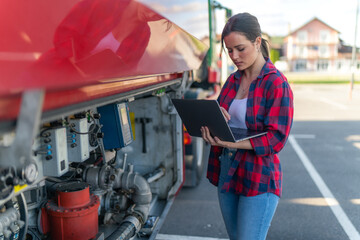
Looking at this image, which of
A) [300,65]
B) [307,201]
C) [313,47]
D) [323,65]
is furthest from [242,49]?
[323,65]

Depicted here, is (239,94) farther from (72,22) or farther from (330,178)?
(330,178)

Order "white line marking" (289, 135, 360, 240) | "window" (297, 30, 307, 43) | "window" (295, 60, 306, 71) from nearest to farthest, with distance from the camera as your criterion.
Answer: "white line marking" (289, 135, 360, 240) → "window" (297, 30, 307, 43) → "window" (295, 60, 306, 71)

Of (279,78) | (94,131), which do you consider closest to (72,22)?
(279,78)

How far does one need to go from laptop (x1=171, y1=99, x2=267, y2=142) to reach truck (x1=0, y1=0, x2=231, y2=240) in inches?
11.0

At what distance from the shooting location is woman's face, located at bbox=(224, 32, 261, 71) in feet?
6.74

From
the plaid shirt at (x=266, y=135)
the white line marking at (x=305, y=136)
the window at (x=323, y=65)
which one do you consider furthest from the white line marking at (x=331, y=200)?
the window at (x=323, y=65)

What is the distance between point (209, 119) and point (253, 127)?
28cm

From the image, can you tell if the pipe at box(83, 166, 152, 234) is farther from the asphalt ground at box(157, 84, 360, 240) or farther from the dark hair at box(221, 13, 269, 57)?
the dark hair at box(221, 13, 269, 57)

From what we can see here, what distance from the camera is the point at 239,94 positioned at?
2242 mm

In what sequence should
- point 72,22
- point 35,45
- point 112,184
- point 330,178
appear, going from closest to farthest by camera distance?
point 35,45, point 72,22, point 112,184, point 330,178

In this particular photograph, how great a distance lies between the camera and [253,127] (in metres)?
2.10

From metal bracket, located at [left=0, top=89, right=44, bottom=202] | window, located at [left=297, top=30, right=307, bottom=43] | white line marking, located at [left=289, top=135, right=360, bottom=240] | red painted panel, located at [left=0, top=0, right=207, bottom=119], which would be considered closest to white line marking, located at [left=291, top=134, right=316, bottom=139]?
white line marking, located at [left=289, top=135, right=360, bottom=240]

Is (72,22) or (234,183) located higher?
(72,22)

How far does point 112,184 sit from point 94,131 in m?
0.75
